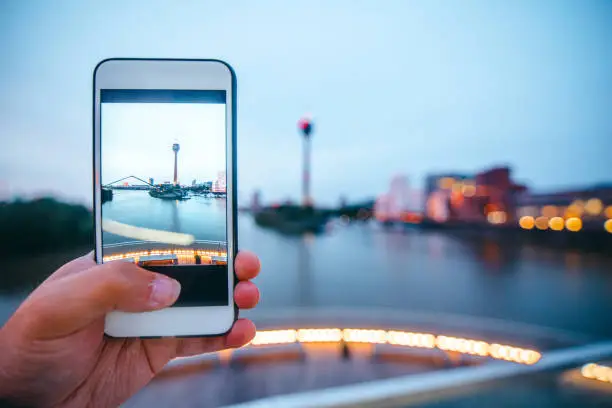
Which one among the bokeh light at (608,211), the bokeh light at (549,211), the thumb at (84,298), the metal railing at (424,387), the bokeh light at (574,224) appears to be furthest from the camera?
the bokeh light at (549,211)

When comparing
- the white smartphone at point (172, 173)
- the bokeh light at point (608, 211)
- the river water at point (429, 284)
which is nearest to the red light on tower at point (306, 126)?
the river water at point (429, 284)

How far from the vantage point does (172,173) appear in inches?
32.9

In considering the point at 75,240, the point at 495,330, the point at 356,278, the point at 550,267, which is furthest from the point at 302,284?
the point at 550,267

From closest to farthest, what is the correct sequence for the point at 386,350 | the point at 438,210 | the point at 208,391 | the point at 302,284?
1. the point at 208,391
2. the point at 386,350
3. the point at 302,284
4. the point at 438,210

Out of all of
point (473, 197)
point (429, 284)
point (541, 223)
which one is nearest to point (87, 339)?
point (429, 284)

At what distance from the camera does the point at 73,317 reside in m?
0.73

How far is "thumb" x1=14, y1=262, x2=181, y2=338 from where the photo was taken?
2.32 feet

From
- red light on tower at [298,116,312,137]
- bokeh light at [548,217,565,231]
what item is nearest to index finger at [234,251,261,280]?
red light on tower at [298,116,312,137]

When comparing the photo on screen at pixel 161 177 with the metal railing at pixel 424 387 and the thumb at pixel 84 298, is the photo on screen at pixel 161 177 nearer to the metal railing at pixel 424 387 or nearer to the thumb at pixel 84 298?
the thumb at pixel 84 298

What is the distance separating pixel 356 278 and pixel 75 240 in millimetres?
8742

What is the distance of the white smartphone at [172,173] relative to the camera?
84 cm

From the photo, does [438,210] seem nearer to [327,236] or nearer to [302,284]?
[327,236]

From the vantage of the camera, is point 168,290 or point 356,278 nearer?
point 168,290

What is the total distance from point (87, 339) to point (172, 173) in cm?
47
